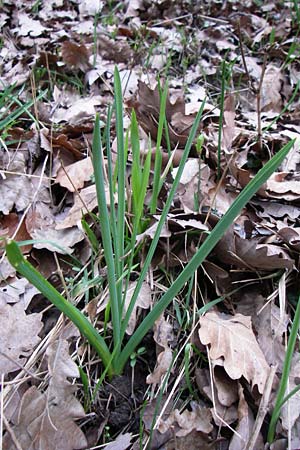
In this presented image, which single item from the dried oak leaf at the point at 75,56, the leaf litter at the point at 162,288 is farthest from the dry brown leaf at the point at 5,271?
the dried oak leaf at the point at 75,56

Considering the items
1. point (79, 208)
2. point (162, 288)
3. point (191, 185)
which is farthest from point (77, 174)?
point (162, 288)

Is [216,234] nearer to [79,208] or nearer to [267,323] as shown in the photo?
[267,323]

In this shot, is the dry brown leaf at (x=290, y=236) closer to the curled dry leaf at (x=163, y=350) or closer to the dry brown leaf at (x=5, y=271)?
the curled dry leaf at (x=163, y=350)

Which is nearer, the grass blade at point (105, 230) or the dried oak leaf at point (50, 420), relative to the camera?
the grass blade at point (105, 230)

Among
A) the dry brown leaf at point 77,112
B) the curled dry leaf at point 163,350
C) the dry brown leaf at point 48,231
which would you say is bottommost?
the curled dry leaf at point 163,350

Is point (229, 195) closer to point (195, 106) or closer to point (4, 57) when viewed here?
point (195, 106)

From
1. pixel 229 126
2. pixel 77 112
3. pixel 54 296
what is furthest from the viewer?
pixel 77 112

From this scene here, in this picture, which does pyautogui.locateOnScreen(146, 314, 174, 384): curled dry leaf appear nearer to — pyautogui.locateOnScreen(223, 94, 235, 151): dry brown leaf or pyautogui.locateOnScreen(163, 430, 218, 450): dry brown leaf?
pyautogui.locateOnScreen(163, 430, 218, 450): dry brown leaf
